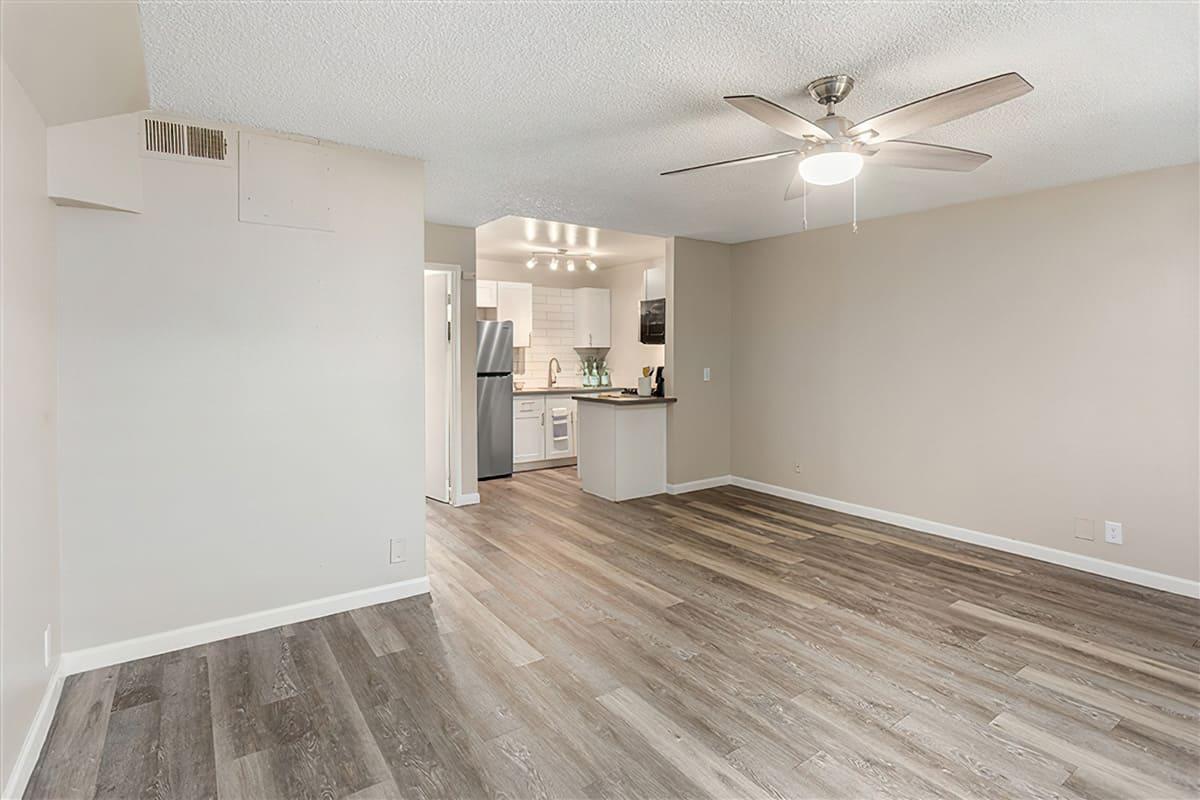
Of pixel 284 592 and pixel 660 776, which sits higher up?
pixel 284 592

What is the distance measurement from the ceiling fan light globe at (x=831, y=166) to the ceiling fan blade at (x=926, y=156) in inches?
6.5

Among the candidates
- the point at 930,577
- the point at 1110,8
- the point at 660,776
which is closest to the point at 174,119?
the point at 660,776

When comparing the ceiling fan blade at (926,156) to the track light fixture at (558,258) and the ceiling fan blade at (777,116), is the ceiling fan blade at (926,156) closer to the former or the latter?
the ceiling fan blade at (777,116)

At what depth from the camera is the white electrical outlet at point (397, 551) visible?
3387 millimetres

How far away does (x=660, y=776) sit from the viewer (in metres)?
1.93

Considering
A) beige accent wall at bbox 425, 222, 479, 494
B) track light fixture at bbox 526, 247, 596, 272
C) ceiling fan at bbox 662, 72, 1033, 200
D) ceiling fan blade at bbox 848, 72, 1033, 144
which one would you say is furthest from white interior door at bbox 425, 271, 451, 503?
ceiling fan blade at bbox 848, 72, 1033, 144

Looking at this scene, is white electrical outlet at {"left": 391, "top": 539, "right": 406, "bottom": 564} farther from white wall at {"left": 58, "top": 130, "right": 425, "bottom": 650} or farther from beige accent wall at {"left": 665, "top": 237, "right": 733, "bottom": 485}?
beige accent wall at {"left": 665, "top": 237, "right": 733, "bottom": 485}

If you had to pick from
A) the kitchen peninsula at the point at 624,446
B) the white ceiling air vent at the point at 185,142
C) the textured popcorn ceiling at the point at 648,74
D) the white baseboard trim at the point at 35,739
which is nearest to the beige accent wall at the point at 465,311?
the kitchen peninsula at the point at 624,446

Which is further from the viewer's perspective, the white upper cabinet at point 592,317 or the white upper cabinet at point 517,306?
the white upper cabinet at point 592,317

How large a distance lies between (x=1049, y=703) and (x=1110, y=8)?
2425mm

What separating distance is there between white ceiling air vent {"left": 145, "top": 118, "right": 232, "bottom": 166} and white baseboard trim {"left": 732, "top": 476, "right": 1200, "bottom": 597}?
489 centimetres

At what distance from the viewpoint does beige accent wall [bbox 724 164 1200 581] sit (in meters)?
3.51

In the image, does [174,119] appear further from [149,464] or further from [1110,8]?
[1110,8]

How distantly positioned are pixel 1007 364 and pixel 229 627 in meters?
4.87
